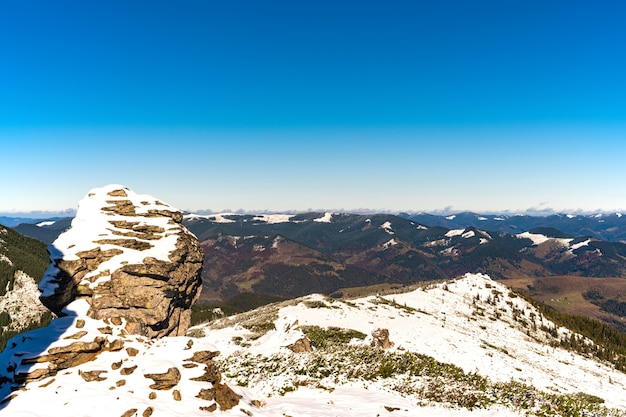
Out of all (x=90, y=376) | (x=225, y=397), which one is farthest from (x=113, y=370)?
(x=225, y=397)

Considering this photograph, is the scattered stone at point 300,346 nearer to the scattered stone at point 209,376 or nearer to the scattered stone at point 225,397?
the scattered stone at point 225,397

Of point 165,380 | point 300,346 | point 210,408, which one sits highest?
point 165,380

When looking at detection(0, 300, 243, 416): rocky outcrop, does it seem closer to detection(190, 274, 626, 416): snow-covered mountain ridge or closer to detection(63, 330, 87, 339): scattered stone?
detection(63, 330, 87, 339): scattered stone

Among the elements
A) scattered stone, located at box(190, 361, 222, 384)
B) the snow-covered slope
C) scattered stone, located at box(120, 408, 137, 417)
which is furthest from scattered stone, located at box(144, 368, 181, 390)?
scattered stone, located at box(120, 408, 137, 417)

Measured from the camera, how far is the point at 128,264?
30734 millimetres

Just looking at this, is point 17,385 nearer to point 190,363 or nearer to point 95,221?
point 190,363

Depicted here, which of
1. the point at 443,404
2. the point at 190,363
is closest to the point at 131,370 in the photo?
the point at 190,363

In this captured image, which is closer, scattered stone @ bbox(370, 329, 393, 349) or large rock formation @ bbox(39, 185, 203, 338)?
large rock formation @ bbox(39, 185, 203, 338)

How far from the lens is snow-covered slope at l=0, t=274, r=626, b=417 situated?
63.5ft

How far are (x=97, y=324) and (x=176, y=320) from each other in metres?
10.9

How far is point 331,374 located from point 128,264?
22422 millimetres

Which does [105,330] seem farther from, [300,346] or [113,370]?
[300,346]

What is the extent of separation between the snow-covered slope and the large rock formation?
2.50 m

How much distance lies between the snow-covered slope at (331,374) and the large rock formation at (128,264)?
250 centimetres
